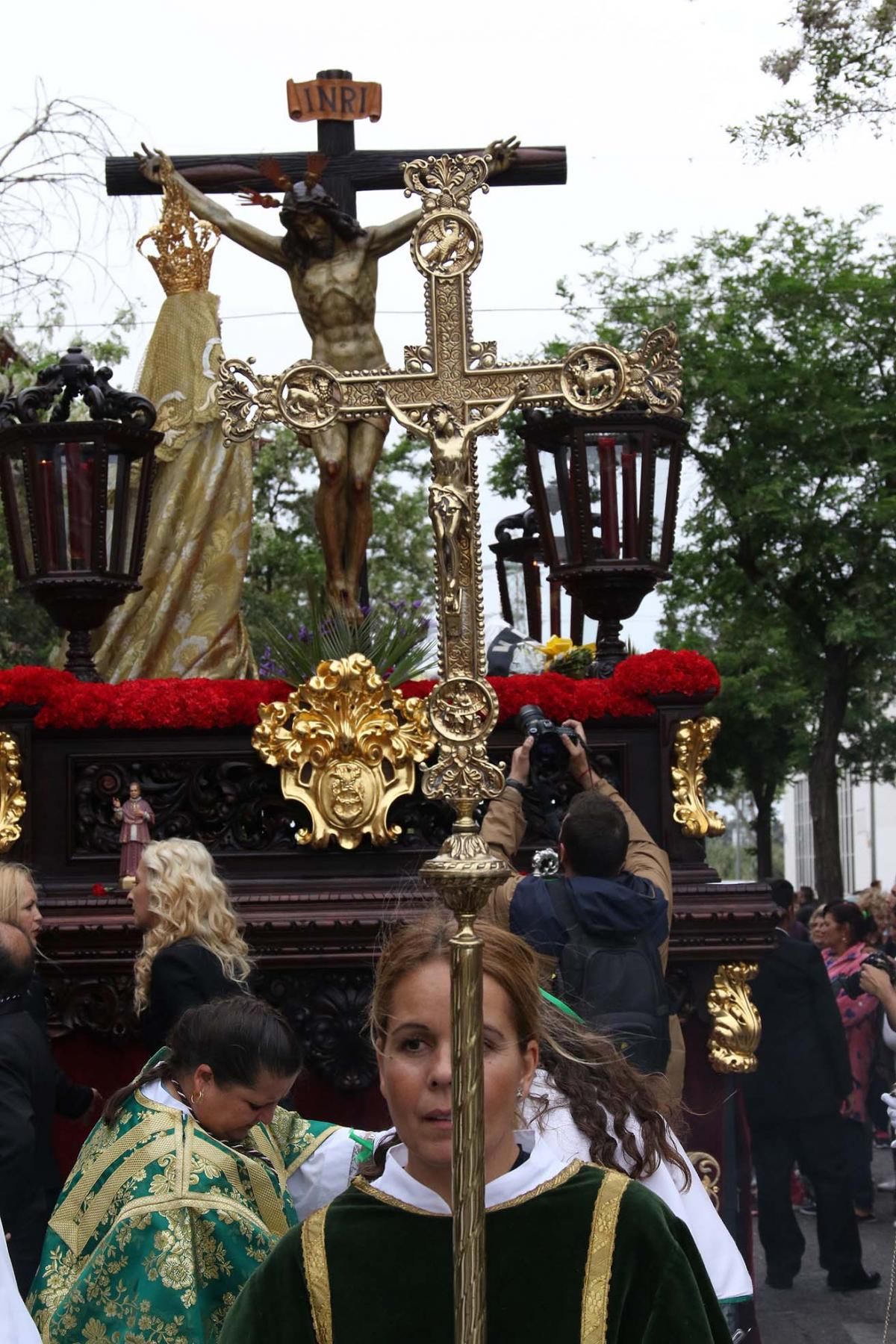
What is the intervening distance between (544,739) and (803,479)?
17.1 m

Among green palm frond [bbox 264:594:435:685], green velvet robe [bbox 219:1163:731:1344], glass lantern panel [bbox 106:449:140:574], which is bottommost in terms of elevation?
green velvet robe [bbox 219:1163:731:1344]

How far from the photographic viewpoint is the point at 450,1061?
8.39 feet

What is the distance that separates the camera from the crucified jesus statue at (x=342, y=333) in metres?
9.98

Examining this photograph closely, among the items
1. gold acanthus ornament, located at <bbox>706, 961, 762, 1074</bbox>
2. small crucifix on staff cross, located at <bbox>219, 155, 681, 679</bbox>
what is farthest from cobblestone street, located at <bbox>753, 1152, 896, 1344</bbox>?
small crucifix on staff cross, located at <bbox>219, 155, 681, 679</bbox>

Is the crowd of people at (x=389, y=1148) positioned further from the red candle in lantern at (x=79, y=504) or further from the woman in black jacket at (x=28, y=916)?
the red candle in lantern at (x=79, y=504)

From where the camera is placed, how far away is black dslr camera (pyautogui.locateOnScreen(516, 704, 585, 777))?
6840 mm

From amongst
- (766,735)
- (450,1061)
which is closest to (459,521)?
(450,1061)

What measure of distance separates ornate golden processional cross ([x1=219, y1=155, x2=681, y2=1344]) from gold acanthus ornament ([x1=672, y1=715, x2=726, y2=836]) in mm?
3900

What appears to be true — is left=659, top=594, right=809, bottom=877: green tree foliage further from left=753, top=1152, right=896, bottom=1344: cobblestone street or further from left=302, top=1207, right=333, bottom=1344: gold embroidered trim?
left=302, top=1207, right=333, bottom=1344: gold embroidered trim

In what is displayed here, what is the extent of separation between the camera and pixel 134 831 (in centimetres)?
827

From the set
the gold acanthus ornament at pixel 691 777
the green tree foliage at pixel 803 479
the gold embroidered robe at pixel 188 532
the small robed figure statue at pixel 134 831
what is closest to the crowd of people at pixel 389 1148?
the small robed figure statue at pixel 134 831

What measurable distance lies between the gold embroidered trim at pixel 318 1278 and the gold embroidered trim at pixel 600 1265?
31cm

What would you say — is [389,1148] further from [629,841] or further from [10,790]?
[10,790]

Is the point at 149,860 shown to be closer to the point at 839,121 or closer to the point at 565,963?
the point at 565,963
